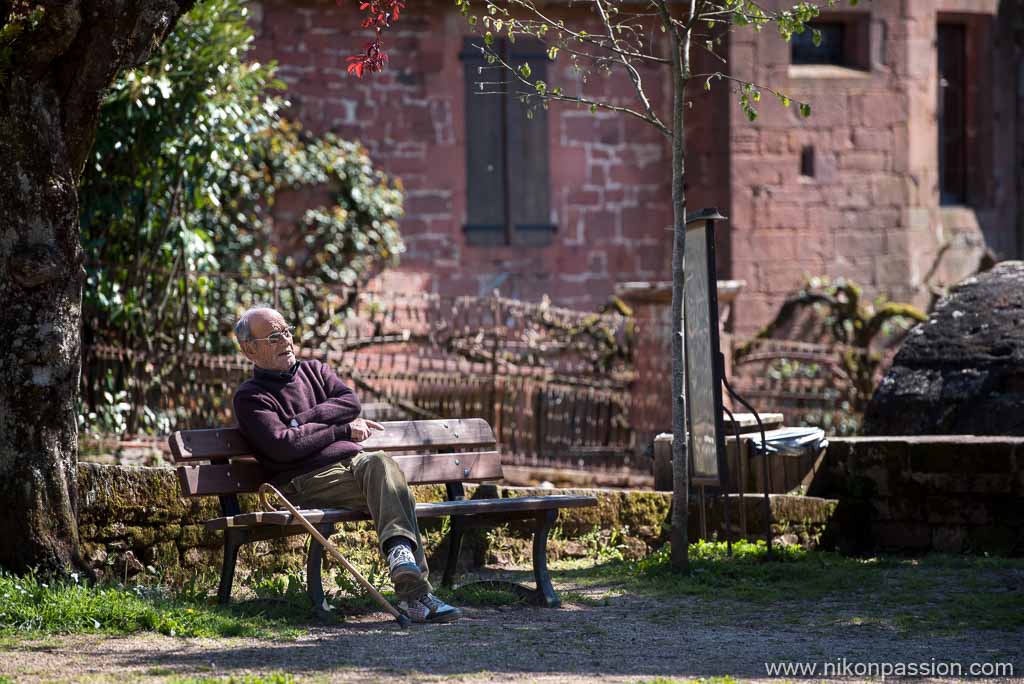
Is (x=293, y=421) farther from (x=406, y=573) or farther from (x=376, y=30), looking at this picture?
(x=376, y=30)

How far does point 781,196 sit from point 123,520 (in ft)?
32.5

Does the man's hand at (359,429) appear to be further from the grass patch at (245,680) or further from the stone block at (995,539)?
the stone block at (995,539)

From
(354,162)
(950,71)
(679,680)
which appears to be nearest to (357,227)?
(354,162)

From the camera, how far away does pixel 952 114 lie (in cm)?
1661

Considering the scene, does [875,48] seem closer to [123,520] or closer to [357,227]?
[357,227]

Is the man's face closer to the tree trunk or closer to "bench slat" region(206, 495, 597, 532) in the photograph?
"bench slat" region(206, 495, 597, 532)

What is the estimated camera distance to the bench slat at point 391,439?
6.19 m

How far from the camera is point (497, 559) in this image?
7770 mm

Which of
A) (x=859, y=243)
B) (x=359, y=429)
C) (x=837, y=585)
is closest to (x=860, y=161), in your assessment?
(x=859, y=243)

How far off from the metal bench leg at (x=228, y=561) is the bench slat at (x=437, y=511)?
0.38ft

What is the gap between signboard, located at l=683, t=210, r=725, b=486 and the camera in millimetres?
7000

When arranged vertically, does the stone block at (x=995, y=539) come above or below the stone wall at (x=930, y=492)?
below

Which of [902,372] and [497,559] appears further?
[902,372]

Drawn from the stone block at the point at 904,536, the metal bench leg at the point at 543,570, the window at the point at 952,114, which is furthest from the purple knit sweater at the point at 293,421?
the window at the point at 952,114
